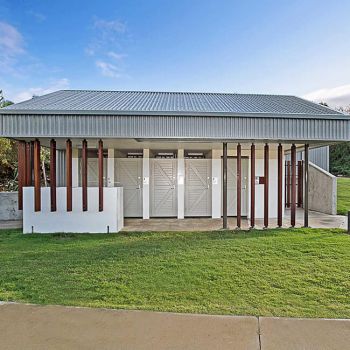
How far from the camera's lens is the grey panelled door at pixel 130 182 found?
34.9 ft

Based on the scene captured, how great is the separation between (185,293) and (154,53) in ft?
44.5

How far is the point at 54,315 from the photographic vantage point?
3117 millimetres

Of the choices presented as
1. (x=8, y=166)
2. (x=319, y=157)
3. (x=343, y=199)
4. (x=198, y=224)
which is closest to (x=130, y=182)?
(x=198, y=224)

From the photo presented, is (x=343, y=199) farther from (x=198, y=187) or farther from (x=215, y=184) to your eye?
(x=198, y=187)

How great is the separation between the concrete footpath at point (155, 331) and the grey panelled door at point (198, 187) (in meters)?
7.55

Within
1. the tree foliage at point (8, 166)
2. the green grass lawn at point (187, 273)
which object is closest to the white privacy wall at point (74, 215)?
the green grass lawn at point (187, 273)

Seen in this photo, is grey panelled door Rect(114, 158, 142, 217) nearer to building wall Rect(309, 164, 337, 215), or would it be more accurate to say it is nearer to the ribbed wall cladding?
the ribbed wall cladding

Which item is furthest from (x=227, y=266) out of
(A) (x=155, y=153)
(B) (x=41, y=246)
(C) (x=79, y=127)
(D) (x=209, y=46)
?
(D) (x=209, y=46)

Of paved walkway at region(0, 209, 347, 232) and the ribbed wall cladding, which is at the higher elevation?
the ribbed wall cladding

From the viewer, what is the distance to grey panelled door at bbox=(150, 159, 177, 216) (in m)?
10.6

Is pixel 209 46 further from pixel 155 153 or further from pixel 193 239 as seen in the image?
pixel 193 239

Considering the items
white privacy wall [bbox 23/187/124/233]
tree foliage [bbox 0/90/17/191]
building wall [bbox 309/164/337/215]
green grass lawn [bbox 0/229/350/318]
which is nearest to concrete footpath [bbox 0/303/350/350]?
green grass lawn [bbox 0/229/350/318]

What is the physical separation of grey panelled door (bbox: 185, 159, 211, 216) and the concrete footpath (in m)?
7.55

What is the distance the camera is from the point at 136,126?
22.6 feet
